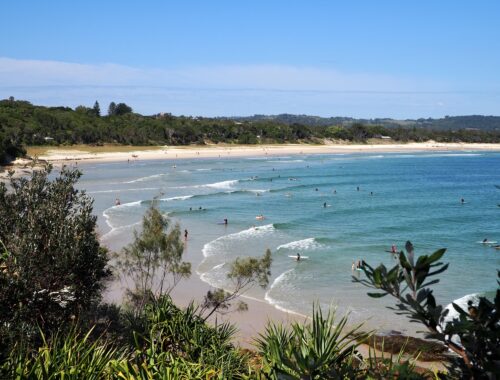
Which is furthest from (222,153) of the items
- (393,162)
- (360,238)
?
(360,238)

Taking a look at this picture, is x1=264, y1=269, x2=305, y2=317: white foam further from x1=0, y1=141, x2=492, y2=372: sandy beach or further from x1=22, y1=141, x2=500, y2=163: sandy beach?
x1=22, y1=141, x2=500, y2=163: sandy beach

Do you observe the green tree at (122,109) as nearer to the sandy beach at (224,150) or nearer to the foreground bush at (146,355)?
the sandy beach at (224,150)

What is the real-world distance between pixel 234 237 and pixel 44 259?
26.4 metres

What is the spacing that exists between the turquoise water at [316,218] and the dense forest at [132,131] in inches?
651

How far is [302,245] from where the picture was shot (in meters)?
33.7

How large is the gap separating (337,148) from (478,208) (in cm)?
8641

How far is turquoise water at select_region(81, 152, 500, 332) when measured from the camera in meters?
25.5

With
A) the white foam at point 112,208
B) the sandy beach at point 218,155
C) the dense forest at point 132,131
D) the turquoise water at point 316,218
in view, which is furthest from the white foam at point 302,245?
the dense forest at point 132,131

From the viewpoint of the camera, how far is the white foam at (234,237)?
3238 cm

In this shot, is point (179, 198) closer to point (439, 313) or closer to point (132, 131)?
point (439, 313)

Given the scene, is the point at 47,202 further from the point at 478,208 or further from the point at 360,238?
the point at 478,208

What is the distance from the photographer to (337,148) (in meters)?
135

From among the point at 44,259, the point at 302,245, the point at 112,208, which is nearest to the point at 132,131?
the point at 112,208

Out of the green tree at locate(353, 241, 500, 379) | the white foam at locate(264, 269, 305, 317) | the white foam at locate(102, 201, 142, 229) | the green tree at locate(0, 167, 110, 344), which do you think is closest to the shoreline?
the white foam at locate(102, 201, 142, 229)
